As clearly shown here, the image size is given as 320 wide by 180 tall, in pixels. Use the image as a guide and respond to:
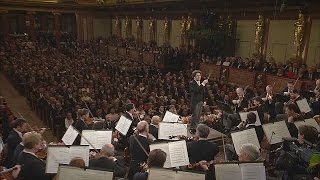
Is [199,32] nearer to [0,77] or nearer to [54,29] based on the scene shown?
[0,77]

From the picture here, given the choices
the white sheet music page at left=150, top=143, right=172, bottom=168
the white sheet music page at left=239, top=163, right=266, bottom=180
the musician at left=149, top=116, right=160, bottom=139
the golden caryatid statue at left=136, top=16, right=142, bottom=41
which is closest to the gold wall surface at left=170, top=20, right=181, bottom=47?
the golden caryatid statue at left=136, top=16, right=142, bottom=41

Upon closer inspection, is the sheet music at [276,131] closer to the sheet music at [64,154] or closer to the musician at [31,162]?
the sheet music at [64,154]

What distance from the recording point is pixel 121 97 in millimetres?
13469

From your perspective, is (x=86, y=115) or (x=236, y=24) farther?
(x=236, y=24)

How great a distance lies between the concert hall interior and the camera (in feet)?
17.8

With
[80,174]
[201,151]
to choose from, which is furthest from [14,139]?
[201,151]

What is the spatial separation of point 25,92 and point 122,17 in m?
20.3

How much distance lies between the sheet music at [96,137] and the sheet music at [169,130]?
3.95 feet

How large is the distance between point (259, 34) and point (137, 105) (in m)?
10.0

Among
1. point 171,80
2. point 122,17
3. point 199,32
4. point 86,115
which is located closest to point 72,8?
point 122,17

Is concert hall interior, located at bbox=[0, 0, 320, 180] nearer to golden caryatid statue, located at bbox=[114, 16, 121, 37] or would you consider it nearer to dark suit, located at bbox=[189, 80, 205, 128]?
dark suit, located at bbox=[189, 80, 205, 128]

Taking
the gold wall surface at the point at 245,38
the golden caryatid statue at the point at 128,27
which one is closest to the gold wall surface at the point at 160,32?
the golden caryatid statue at the point at 128,27

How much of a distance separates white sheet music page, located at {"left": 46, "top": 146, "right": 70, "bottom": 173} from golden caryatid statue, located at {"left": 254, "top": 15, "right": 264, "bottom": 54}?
1598 centimetres

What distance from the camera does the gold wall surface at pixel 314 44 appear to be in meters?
16.1
